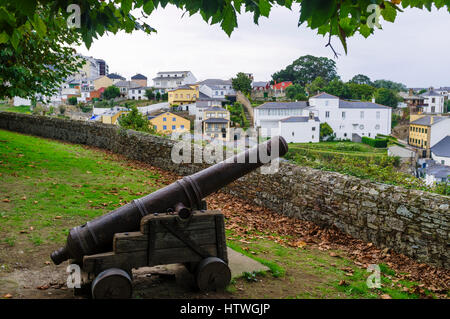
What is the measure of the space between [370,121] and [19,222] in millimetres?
63227

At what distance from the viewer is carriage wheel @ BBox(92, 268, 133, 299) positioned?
3865 mm

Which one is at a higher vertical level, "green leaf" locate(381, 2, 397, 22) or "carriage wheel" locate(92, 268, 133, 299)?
"green leaf" locate(381, 2, 397, 22)

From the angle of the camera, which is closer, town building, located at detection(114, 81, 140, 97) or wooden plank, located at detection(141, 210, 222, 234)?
wooden plank, located at detection(141, 210, 222, 234)

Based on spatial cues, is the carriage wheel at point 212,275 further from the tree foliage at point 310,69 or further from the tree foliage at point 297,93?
the tree foliage at point 310,69

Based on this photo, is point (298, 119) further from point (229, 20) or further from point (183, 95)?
point (229, 20)

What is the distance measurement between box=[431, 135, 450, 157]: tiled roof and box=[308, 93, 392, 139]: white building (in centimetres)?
901

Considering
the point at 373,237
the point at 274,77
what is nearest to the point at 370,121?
the point at 274,77

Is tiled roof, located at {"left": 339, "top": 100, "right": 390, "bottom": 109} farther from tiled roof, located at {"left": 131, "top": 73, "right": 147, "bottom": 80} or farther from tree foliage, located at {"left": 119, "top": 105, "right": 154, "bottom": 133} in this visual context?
tiled roof, located at {"left": 131, "top": 73, "right": 147, "bottom": 80}

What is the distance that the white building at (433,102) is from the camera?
9231 centimetres

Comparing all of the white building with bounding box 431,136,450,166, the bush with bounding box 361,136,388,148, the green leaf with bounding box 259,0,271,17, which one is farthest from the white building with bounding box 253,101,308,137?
the green leaf with bounding box 259,0,271,17

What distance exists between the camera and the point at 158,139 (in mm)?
13641

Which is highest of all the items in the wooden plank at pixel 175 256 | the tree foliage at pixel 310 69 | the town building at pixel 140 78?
the town building at pixel 140 78

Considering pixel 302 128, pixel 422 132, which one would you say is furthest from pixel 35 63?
pixel 422 132

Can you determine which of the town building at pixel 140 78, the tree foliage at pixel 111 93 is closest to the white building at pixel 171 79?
the tree foliage at pixel 111 93
